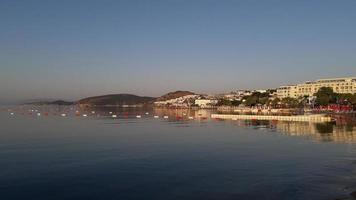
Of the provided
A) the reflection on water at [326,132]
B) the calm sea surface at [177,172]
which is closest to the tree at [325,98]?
the reflection on water at [326,132]

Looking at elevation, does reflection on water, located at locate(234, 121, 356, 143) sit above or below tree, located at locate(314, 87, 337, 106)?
below

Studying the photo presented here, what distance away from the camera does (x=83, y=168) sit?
27.0 metres

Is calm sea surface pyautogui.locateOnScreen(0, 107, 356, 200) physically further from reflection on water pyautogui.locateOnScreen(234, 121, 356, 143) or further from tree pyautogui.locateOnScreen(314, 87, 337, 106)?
tree pyautogui.locateOnScreen(314, 87, 337, 106)

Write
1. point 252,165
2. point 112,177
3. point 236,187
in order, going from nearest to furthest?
point 236,187
point 112,177
point 252,165

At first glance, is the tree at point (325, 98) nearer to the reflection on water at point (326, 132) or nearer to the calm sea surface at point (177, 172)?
the reflection on water at point (326, 132)

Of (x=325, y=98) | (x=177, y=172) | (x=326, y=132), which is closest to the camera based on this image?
(x=177, y=172)

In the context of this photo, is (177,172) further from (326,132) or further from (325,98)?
(325,98)

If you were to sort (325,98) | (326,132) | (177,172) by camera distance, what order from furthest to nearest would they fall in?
(325,98)
(326,132)
(177,172)

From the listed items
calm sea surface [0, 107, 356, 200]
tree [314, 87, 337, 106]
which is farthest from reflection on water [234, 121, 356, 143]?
tree [314, 87, 337, 106]

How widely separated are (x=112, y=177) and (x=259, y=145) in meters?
22.2

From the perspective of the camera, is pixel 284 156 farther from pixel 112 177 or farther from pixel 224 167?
pixel 112 177

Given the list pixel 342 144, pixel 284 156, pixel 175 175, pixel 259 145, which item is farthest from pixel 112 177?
pixel 342 144

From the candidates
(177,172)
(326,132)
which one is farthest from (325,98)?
(177,172)

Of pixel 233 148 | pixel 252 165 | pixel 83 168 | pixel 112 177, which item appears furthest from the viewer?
pixel 233 148
